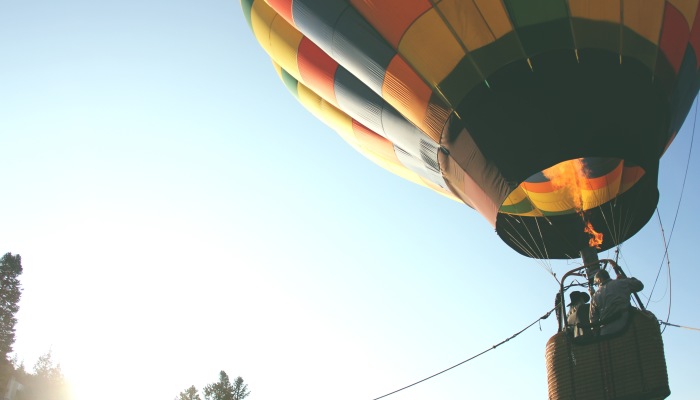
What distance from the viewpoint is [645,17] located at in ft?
15.9

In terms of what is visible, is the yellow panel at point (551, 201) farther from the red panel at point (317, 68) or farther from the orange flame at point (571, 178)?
the red panel at point (317, 68)

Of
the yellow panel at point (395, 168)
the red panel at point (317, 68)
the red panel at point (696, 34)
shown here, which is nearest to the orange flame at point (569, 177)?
the red panel at point (696, 34)

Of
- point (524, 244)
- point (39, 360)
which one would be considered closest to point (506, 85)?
point (524, 244)

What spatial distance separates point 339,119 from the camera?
756cm

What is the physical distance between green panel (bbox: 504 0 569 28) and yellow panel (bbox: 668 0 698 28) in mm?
904

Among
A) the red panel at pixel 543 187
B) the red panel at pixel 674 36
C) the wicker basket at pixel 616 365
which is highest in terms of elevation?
the red panel at pixel 674 36

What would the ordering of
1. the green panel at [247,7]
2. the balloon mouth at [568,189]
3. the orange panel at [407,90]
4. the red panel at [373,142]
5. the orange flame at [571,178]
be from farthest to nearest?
the green panel at [247,7]
the red panel at [373,142]
the orange flame at [571,178]
the balloon mouth at [568,189]
the orange panel at [407,90]

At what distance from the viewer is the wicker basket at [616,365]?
391cm

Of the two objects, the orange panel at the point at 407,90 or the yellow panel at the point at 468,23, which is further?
the orange panel at the point at 407,90

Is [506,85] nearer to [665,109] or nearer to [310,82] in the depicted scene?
[665,109]

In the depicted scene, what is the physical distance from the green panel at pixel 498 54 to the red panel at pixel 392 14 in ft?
1.86

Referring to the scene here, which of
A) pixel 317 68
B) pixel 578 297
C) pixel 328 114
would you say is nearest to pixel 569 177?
pixel 578 297

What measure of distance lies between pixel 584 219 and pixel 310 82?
300 centimetres

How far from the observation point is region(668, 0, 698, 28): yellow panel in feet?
16.4
